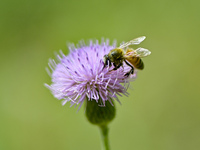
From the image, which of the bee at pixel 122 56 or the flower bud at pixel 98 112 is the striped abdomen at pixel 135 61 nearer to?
the bee at pixel 122 56

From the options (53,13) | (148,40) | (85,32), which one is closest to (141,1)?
(148,40)

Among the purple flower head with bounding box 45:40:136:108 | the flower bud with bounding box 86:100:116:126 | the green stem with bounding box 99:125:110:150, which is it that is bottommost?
the green stem with bounding box 99:125:110:150

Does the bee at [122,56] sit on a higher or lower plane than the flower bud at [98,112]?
higher

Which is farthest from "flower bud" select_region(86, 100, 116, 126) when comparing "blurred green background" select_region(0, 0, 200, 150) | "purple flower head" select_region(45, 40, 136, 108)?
"blurred green background" select_region(0, 0, 200, 150)

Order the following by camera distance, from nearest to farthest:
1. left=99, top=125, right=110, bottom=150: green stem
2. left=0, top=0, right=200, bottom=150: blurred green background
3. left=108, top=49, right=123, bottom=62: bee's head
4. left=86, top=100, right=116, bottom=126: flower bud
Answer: left=108, top=49, right=123, bottom=62: bee's head < left=86, top=100, right=116, bottom=126: flower bud < left=99, top=125, right=110, bottom=150: green stem < left=0, top=0, right=200, bottom=150: blurred green background

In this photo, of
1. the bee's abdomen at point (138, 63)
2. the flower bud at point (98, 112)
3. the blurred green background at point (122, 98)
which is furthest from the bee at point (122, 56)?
the blurred green background at point (122, 98)

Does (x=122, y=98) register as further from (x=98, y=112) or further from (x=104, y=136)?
(x=98, y=112)

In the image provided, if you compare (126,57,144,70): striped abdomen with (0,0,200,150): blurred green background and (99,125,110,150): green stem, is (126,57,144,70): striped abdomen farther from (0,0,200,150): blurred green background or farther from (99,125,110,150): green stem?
(0,0,200,150): blurred green background

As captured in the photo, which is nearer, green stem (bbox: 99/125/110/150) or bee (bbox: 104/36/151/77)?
bee (bbox: 104/36/151/77)

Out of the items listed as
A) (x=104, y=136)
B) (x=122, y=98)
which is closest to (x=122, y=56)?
(x=104, y=136)
